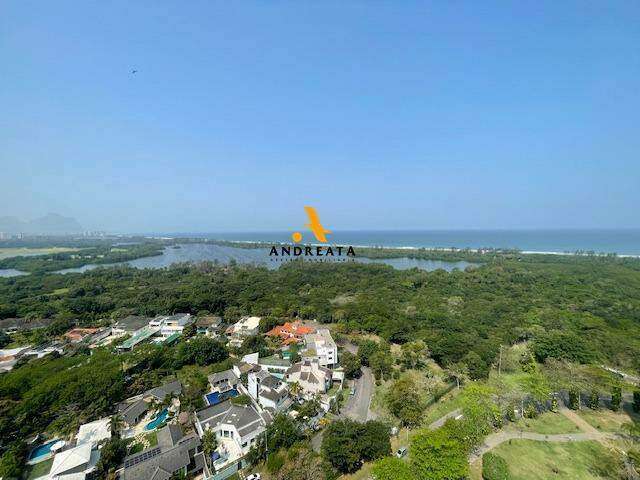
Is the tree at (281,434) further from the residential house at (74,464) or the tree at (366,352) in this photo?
the tree at (366,352)

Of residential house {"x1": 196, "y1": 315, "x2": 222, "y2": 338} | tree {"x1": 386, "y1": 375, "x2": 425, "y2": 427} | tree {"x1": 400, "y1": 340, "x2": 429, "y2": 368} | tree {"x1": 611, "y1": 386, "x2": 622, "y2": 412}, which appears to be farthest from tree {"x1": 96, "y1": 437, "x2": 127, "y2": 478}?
tree {"x1": 611, "y1": 386, "x2": 622, "y2": 412}

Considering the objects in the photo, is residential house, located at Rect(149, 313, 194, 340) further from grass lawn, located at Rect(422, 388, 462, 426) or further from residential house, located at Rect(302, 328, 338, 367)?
grass lawn, located at Rect(422, 388, 462, 426)

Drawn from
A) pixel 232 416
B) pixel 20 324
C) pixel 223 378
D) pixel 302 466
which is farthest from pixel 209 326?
pixel 20 324

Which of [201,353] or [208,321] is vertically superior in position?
[201,353]

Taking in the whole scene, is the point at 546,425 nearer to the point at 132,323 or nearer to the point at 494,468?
the point at 494,468

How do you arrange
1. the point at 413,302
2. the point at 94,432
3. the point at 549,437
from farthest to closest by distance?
1. the point at 413,302
2. the point at 549,437
3. the point at 94,432

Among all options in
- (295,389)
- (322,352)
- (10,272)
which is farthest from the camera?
(10,272)

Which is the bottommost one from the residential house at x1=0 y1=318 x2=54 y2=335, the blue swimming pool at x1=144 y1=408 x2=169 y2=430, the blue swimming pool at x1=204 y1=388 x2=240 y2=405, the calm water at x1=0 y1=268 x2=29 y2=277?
the calm water at x1=0 y1=268 x2=29 y2=277
